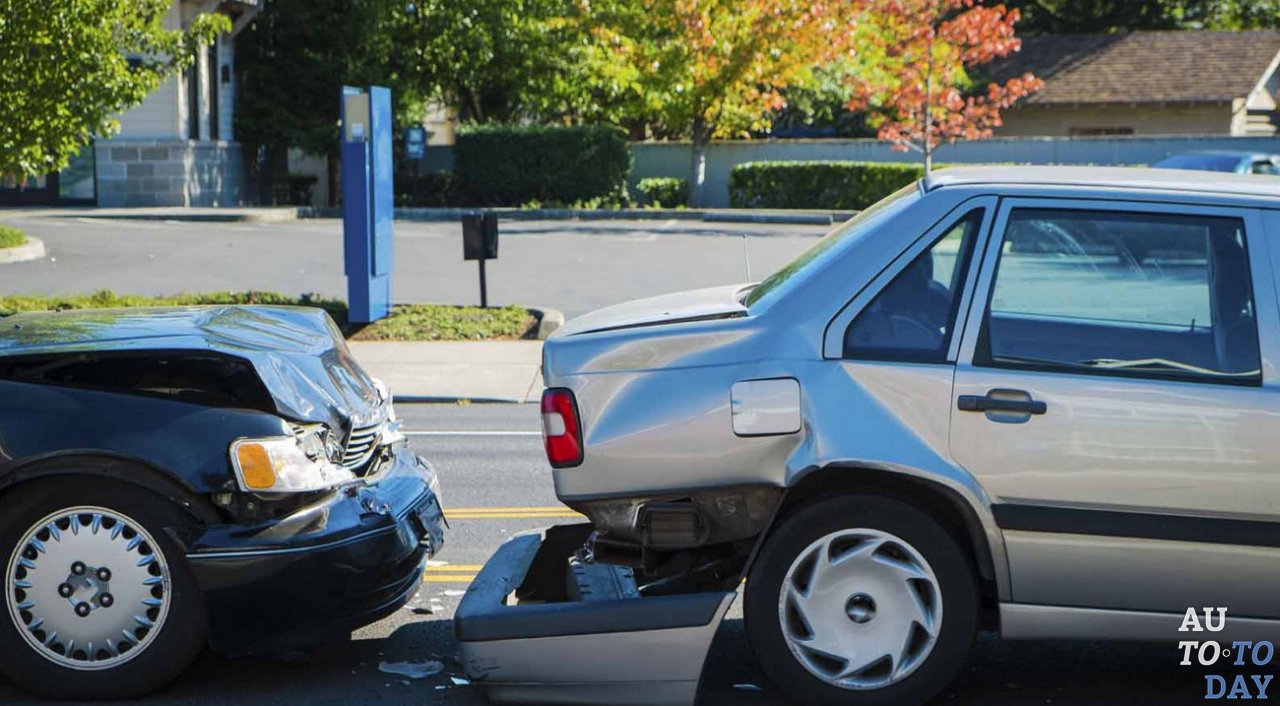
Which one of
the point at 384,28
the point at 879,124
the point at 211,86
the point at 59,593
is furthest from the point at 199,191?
the point at 59,593

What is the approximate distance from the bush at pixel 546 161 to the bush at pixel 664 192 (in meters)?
0.78

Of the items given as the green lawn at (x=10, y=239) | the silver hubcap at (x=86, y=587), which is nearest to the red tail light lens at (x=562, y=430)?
the silver hubcap at (x=86, y=587)

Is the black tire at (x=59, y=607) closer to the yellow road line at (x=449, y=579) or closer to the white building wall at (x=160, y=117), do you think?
the yellow road line at (x=449, y=579)

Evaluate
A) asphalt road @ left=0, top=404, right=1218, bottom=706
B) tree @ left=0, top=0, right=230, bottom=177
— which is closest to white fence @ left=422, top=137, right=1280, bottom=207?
tree @ left=0, top=0, right=230, bottom=177

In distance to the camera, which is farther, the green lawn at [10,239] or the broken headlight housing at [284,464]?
the green lawn at [10,239]

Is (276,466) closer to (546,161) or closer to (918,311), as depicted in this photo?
(918,311)

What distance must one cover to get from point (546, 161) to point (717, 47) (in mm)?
4469

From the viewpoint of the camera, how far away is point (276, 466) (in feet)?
16.7

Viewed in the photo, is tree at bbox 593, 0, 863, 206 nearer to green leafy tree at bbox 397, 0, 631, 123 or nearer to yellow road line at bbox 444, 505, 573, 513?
green leafy tree at bbox 397, 0, 631, 123

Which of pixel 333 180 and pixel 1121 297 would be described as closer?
pixel 1121 297

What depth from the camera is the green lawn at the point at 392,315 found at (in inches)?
617

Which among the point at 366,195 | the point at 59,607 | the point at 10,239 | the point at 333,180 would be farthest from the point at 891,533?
the point at 333,180

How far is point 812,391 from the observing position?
15.9ft

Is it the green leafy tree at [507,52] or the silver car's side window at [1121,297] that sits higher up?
the green leafy tree at [507,52]
